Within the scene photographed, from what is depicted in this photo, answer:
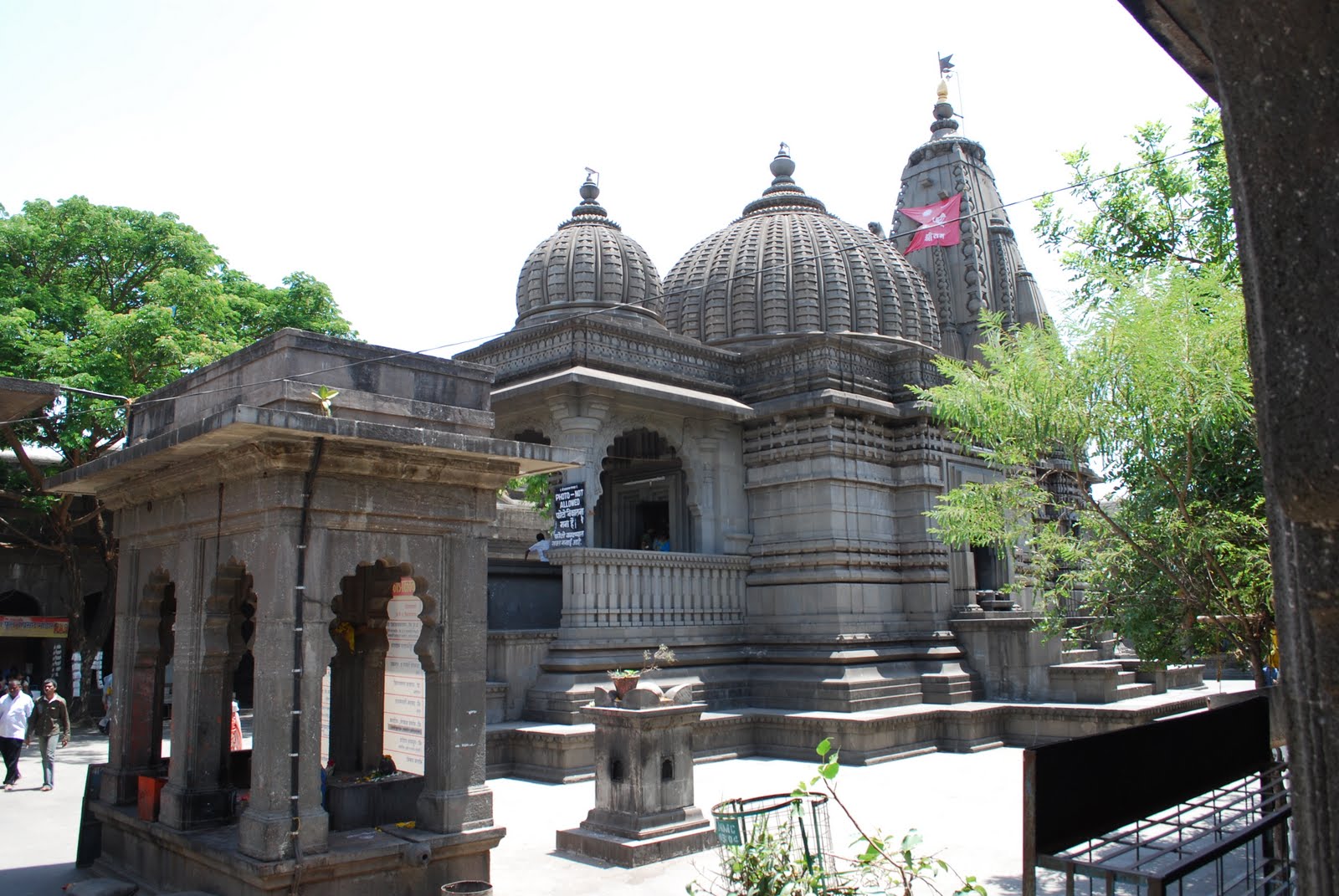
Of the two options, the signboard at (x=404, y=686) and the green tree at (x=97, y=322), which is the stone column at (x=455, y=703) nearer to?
the signboard at (x=404, y=686)

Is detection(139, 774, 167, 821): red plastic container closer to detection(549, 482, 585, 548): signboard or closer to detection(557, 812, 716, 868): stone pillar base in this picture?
detection(557, 812, 716, 868): stone pillar base

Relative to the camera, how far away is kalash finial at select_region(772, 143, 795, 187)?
24672mm

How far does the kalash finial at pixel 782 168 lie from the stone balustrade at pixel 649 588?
11113 millimetres

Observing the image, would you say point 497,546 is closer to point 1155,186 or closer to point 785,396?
point 785,396

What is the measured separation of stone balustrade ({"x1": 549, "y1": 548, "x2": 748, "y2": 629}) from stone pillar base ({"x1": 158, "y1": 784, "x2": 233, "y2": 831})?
278 inches

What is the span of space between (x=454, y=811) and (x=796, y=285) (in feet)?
52.6

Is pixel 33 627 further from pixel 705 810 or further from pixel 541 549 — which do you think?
pixel 705 810

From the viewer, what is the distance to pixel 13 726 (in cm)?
1395

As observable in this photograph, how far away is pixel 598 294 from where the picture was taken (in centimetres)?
2066

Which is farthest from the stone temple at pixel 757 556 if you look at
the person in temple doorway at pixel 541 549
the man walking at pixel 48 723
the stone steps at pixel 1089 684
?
the man walking at pixel 48 723

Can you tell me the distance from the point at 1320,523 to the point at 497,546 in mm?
19383

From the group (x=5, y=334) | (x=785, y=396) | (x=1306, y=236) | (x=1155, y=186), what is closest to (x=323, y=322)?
(x=5, y=334)

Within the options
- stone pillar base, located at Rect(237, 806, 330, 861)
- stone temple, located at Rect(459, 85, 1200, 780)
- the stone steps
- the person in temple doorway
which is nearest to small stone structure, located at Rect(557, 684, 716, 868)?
stone pillar base, located at Rect(237, 806, 330, 861)

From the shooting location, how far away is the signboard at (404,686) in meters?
8.56
